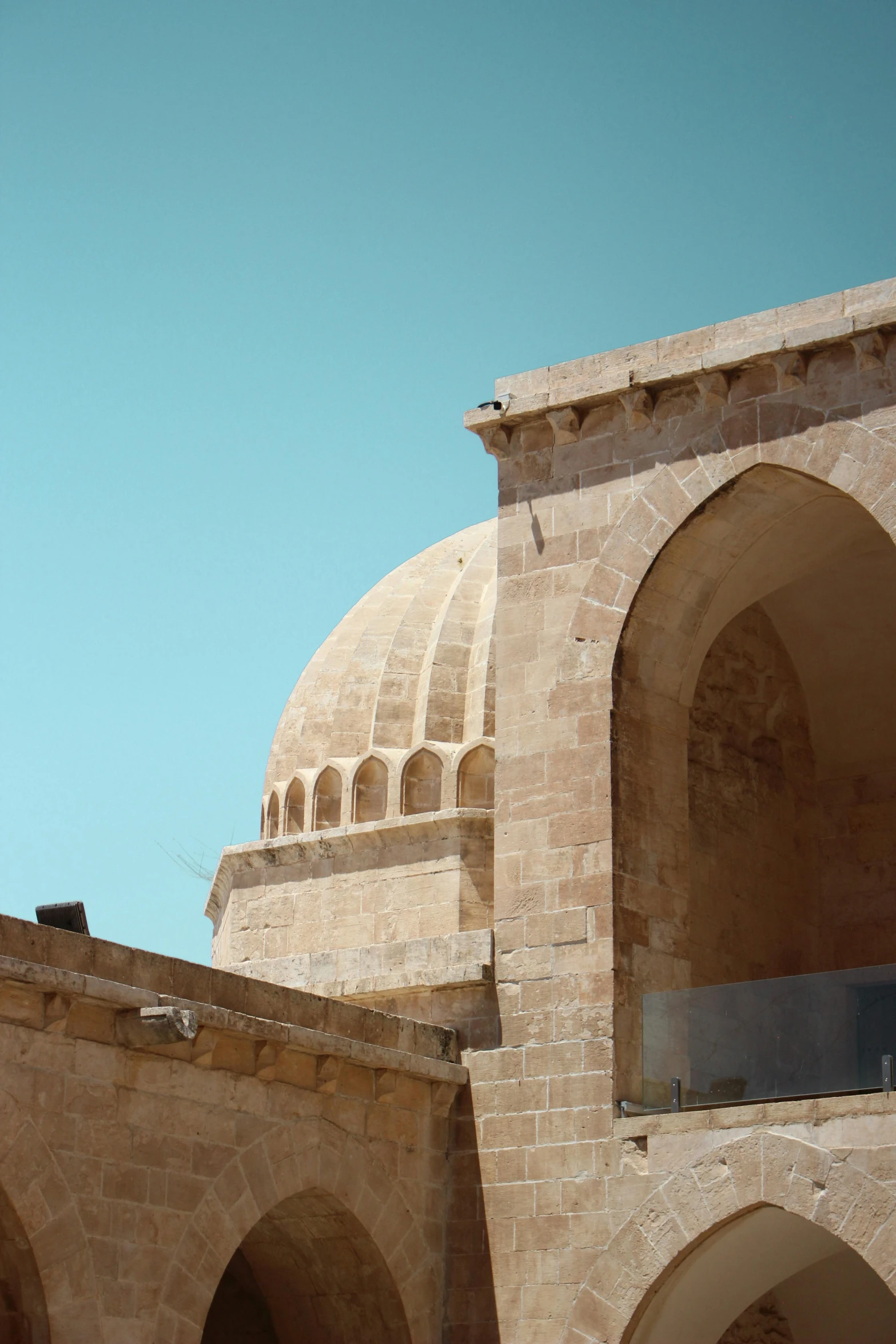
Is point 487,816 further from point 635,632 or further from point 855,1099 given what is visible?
point 855,1099

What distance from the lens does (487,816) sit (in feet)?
40.5

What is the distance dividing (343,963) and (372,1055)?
1.56 m

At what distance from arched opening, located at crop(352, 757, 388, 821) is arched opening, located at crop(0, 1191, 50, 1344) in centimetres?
486

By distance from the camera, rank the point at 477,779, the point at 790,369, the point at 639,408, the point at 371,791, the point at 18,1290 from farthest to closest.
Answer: the point at 371,791
the point at 477,779
the point at 639,408
the point at 790,369
the point at 18,1290

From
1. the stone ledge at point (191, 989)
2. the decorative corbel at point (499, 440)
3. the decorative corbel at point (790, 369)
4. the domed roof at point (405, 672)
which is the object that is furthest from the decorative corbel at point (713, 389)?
the stone ledge at point (191, 989)

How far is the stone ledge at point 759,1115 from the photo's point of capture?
9.62 metres

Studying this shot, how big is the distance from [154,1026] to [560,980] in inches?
107

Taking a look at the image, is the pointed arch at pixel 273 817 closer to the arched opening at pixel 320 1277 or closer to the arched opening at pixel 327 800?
the arched opening at pixel 327 800

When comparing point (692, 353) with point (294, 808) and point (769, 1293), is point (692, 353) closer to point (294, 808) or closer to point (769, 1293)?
point (294, 808)

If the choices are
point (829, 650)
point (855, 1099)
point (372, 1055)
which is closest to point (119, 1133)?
point (372, 1055)

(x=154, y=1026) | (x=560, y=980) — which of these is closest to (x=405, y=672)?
(x=560, y=980)

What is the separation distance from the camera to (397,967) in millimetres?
11430

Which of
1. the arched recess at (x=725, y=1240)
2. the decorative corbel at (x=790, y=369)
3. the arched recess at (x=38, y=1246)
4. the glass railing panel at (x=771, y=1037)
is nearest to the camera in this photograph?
the arched recess at (x=38, y=1246)

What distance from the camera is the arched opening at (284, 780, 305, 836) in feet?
43.9
